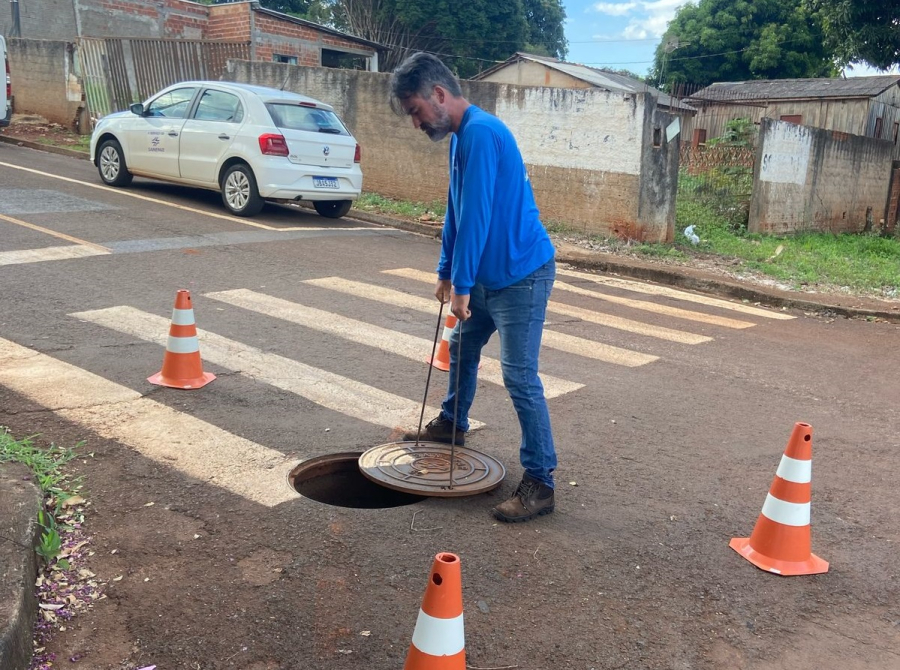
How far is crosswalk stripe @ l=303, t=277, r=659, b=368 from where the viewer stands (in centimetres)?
685

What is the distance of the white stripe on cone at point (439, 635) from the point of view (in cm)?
247

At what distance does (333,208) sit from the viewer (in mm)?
12969

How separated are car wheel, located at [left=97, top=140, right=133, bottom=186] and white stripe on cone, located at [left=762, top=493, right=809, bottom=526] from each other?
11910 mm

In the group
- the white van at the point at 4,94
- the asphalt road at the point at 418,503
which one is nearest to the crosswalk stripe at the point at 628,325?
the asphalt road at the point at 418,503

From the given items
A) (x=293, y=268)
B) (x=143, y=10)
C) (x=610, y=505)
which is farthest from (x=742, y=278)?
(x=143, y=10)

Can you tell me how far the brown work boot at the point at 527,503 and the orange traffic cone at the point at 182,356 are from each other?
2449 millimetres

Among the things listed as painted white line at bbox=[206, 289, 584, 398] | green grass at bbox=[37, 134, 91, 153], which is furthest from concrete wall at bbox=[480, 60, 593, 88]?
painted white line at bbox=[206, 289, 584, 398]

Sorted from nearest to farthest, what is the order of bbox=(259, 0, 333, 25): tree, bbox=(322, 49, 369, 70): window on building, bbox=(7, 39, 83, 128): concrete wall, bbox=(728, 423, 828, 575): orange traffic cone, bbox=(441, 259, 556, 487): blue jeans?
bbox=(728, 423, 828, 575): orange traffic cone, bbox=(441, 259, 556, 487): blue jeans, bbox=(7, 39, 83, 128): concrete wall, bbox=(322, 49, 369, 70): window on building, bbox=(259, 0, 333, 25): tree

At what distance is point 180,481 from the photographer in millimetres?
4125

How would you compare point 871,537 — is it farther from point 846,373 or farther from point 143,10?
point 143,10

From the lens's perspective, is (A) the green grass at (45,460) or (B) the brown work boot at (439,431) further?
(B) the brown work boot at (439,431)

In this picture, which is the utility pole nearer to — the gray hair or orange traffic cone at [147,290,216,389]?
orange traffic cone at [147,290,216,389]

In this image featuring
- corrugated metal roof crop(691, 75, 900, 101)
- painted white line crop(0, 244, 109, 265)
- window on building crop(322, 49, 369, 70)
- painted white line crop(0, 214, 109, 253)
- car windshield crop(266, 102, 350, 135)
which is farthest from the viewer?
corrugated metal roof crop(691, 75, 900, 101)

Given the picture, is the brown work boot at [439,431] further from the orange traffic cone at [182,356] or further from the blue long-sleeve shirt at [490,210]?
the orange traffic cone at [182,356]
